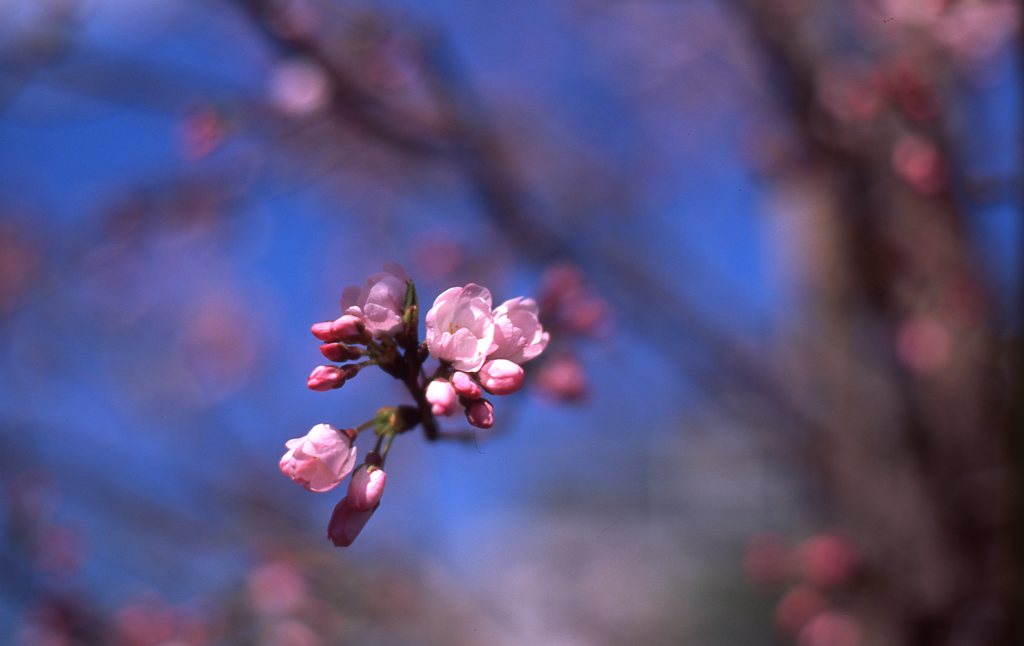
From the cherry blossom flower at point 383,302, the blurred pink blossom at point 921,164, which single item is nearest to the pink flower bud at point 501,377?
the cherry blossom flower at point 383,302

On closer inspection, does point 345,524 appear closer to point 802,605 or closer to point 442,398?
point 442,398

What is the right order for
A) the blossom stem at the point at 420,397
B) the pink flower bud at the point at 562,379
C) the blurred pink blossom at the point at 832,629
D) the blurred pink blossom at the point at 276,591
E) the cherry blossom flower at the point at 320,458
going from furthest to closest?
1. the blurred pink blossom at the point at 832,629
2. the blurred pink blossom at the point at 276,591
3. the pink flower bud at the point at 562,379
4. the blossom stem at the point at 420,397
5. the cherry blossom flower at the point at 320,458

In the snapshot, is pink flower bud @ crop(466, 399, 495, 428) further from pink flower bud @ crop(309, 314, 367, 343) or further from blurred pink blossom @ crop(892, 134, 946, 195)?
blurred pink blossom @ crop(892, 134, 946, 195)

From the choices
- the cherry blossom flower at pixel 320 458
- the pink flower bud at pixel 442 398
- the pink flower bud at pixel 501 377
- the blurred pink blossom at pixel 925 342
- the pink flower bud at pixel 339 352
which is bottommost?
the blurred pink blossom at pixel 925 342

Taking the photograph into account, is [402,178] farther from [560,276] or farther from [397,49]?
[560,276]

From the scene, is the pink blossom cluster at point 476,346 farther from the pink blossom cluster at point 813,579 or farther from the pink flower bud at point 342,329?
the pink blossom cluster at point 813,579

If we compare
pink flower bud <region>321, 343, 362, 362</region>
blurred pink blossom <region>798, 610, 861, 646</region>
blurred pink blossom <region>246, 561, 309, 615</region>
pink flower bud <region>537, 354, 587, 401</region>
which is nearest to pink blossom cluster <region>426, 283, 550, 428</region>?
pink flower bud <region>321, 343, 362, 362</region>

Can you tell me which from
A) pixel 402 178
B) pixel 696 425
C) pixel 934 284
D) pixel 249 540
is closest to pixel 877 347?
pixel 934 284
